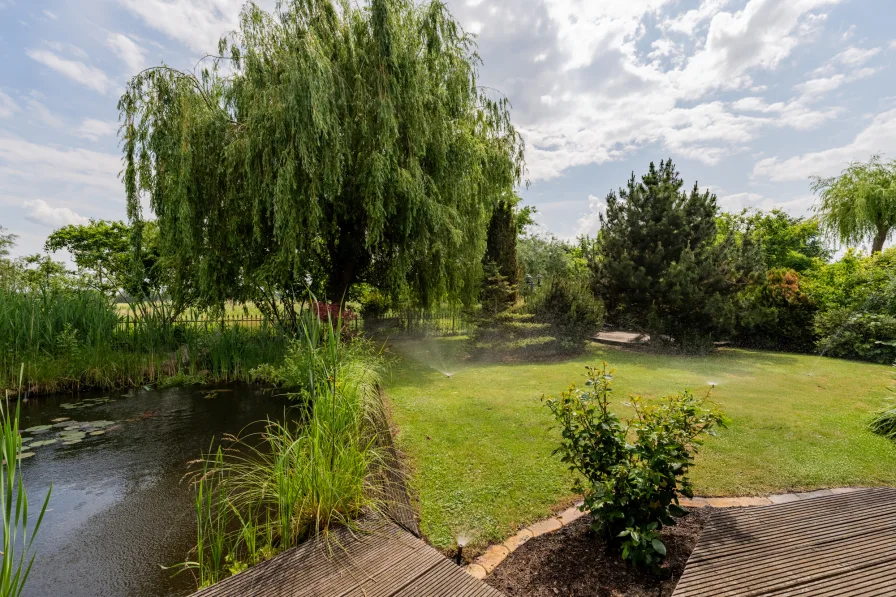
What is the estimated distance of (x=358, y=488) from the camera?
2449 millimetres

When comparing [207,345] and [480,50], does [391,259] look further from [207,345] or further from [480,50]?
[480,50]

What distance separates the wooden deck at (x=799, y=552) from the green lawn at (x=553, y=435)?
3.33 feet

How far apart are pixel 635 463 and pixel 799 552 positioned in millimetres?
699

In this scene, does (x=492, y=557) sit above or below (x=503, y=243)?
below

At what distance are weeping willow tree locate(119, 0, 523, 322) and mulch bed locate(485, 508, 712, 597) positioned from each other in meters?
6.07

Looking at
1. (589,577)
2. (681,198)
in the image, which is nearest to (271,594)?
(589,577)

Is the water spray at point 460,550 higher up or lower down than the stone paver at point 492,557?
higher up

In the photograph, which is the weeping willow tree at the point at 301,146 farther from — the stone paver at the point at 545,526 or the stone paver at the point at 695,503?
the stone paver at the point at 695,503

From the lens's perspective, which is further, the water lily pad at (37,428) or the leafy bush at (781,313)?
the leafy bush at (781,313)

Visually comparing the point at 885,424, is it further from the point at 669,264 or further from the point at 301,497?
the point at 669,264

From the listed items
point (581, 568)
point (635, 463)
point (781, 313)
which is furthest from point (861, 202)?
point (581, 568)

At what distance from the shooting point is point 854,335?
938 centimetres

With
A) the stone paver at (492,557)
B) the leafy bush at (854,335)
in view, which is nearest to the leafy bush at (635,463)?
the stone paver at (492,557)

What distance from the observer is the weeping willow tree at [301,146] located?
675 cm
